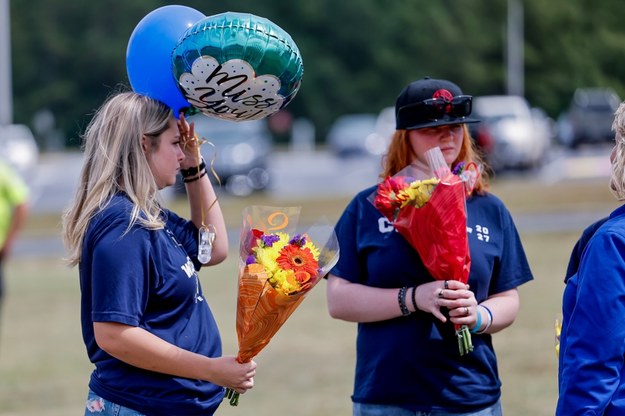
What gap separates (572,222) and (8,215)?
436 inches

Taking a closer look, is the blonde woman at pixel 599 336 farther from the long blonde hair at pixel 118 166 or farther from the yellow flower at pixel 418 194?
the long blonde hair at pixel 118 166

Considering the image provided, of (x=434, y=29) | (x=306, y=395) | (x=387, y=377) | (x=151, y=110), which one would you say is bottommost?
(x=306, y=395)

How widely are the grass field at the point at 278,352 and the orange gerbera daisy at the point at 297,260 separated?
139 inches

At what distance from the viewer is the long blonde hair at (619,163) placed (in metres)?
2.91

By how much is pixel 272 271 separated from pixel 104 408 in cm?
72

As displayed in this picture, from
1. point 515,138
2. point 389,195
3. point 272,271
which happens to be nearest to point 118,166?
point 272,271

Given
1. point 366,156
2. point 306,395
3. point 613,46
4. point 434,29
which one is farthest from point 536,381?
point 434,29

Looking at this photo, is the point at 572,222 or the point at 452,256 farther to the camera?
the point at 572,222

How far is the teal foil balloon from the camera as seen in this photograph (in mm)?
3350

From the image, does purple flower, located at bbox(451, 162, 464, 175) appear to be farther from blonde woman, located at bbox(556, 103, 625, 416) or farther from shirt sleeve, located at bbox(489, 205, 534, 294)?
blonde woman, located at bbox(556, 103, 625, 416)

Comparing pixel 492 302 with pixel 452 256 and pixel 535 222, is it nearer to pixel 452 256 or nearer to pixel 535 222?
pixel 452 256

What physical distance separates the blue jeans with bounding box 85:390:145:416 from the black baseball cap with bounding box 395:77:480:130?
151 centimetres

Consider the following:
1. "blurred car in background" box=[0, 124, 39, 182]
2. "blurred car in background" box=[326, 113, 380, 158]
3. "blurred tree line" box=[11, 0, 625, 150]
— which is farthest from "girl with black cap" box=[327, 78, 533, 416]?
"blurred tree line" box=[11, 0, 625, 150]

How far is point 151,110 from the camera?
348cm
